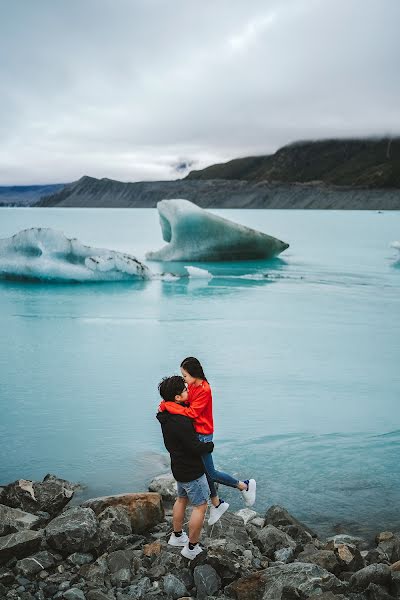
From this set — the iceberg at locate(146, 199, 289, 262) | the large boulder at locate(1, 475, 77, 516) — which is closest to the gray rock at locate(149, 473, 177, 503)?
the large boulder at locate(1, 475, 77, 516)

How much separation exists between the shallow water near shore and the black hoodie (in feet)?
3.41

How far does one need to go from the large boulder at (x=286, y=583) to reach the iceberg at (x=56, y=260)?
1157 cm

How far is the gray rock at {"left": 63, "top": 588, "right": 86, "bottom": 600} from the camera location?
2.81 metres

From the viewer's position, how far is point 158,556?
3154mm

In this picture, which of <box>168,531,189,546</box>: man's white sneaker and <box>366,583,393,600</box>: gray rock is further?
<box>168,531,189,546</box>: man's white sneaker

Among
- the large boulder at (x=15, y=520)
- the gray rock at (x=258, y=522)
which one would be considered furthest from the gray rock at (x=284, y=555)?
the large boulder at (x=15, y=520)

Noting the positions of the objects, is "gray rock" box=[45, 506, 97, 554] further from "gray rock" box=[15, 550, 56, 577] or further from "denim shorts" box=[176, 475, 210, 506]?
"denim shorts" box=[176, 475, 210, 506]

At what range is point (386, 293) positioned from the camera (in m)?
13.9

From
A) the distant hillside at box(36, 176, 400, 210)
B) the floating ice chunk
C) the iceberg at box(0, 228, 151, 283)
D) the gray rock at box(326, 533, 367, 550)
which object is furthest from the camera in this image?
the distant hillside at box(36, 176, 400, 210)

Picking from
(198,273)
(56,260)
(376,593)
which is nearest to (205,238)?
(198,273)

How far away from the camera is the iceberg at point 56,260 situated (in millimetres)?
13922

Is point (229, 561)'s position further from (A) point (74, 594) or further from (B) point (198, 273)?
(B) point (198, 273)

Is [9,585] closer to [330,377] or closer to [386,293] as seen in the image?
[330,377]

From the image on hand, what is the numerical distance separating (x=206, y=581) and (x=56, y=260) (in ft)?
39.1
